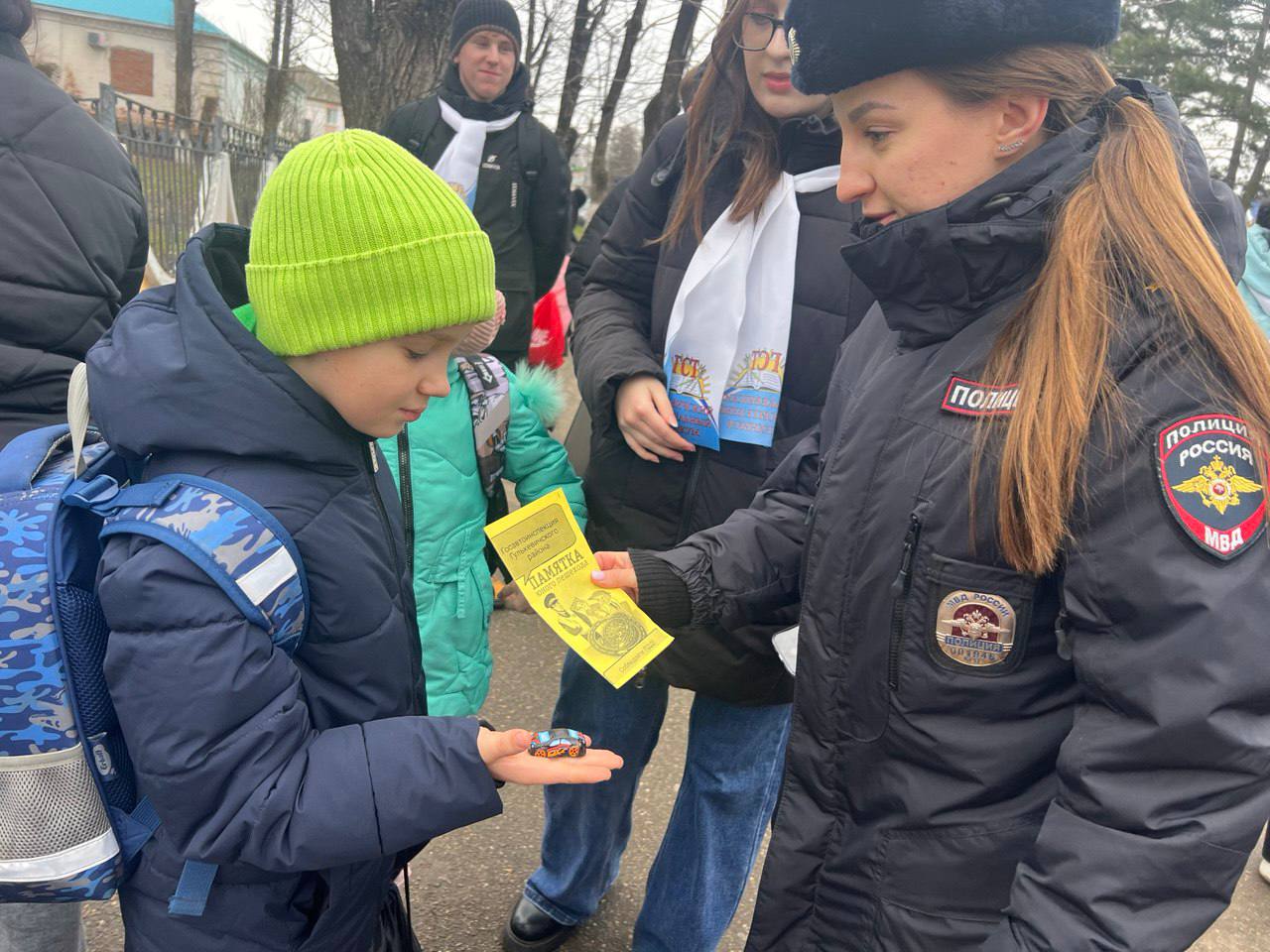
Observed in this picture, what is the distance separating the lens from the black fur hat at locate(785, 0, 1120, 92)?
49.1 inches

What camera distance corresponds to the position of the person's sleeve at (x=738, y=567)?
1.81 meters

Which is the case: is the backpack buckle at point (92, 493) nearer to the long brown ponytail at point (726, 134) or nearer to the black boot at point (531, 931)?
the long brown ponytail at point (726, 134)

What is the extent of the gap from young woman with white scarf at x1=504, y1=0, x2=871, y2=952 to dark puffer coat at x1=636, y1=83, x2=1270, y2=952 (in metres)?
0.39

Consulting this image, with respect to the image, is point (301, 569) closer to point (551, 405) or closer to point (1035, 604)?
point (1035, 604)

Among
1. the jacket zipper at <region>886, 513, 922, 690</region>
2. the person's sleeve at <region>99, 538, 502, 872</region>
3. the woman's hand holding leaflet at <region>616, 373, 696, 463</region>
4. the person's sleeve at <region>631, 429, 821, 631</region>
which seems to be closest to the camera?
the person's sleeve at <region>99, 538, 502, 872</region>

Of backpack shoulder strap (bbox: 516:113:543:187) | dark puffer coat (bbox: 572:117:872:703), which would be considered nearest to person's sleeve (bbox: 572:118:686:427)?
dark puffer coat (bbox: 572:117:872:703)

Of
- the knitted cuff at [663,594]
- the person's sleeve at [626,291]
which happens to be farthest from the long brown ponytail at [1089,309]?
the person's sleeve at [626,291]

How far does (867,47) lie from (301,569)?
99 cm

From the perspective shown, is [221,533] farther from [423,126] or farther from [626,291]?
[423,126]

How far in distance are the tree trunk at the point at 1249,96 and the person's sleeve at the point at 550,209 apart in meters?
24.3

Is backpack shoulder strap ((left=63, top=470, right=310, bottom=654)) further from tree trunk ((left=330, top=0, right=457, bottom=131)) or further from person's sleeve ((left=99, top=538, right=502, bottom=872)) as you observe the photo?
tree trunk ((left=330, top=0, right=457, bottom=131))

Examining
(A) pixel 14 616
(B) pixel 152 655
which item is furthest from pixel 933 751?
(A) pixel 14 616

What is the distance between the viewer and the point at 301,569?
1.32 metres

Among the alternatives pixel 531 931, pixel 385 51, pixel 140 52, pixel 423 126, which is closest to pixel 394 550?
pixel 531 931
